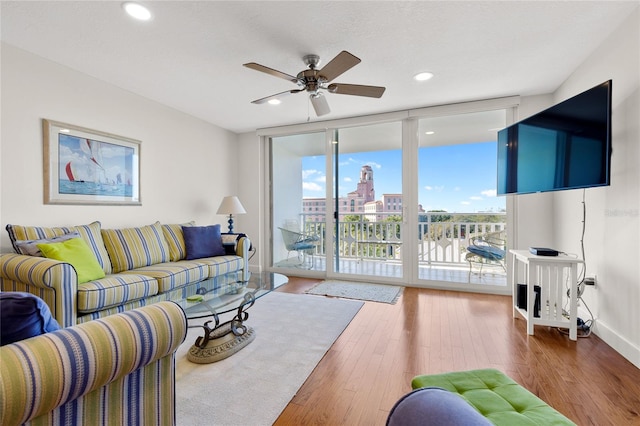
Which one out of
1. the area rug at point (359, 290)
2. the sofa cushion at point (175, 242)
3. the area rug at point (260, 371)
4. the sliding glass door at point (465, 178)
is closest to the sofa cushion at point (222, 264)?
the sofa cushion at point (175, 242)

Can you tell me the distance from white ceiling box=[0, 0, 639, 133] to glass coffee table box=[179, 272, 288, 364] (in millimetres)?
1927

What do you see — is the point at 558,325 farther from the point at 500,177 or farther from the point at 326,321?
the point at 326,321

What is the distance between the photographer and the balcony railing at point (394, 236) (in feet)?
14.3

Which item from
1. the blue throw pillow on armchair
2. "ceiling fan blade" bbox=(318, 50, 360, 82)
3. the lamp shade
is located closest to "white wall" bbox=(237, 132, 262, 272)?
the lamp shade

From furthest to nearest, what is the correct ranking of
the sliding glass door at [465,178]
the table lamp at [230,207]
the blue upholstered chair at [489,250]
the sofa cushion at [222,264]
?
the table lamp at [230,207] < the sliding glass door at [465,178] < the blue upholstered chair at [489,250] < the sofa cushion at [222,264]

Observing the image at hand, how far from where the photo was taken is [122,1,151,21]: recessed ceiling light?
1.81m

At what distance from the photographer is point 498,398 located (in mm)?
1020

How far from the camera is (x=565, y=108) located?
2221 millimetres

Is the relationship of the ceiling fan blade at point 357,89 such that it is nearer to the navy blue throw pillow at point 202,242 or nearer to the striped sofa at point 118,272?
the striped sofa at point 118,272

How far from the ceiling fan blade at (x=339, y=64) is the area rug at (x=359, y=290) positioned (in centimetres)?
237

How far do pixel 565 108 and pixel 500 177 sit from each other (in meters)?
0.97

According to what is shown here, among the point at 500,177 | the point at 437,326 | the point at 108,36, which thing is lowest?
the point at 437,326

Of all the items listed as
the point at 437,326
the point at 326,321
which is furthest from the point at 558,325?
the point at 326,321

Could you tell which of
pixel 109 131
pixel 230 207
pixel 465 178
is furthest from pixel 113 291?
pixel 465 178
